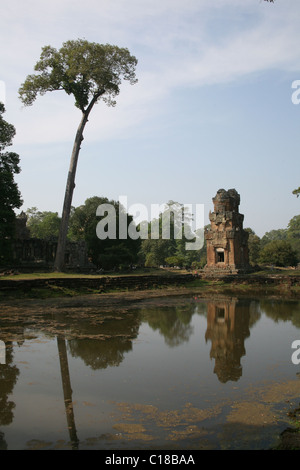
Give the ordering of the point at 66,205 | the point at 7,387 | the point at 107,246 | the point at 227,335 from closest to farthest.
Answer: the point at 7,387
the point at 227,335
the point at 66,205
the point at 107,246

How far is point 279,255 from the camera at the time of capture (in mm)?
42281

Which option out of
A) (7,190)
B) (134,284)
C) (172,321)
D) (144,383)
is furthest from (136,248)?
(144,383)

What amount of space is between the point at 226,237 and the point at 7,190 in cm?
2076

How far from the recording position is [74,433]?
13.0ft

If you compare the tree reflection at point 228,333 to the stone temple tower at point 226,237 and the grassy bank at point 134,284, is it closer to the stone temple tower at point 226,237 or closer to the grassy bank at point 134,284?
the grassy bank at point 134,284

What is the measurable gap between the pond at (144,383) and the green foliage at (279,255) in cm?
3230

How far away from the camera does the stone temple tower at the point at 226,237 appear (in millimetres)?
Result: 34156

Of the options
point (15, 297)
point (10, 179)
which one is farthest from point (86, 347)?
point (10, 179)

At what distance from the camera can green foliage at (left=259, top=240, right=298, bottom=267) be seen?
42.1m

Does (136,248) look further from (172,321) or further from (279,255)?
(172,321)

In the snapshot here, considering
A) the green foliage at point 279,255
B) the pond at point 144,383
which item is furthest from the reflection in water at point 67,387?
the green foliage at point 279,255
